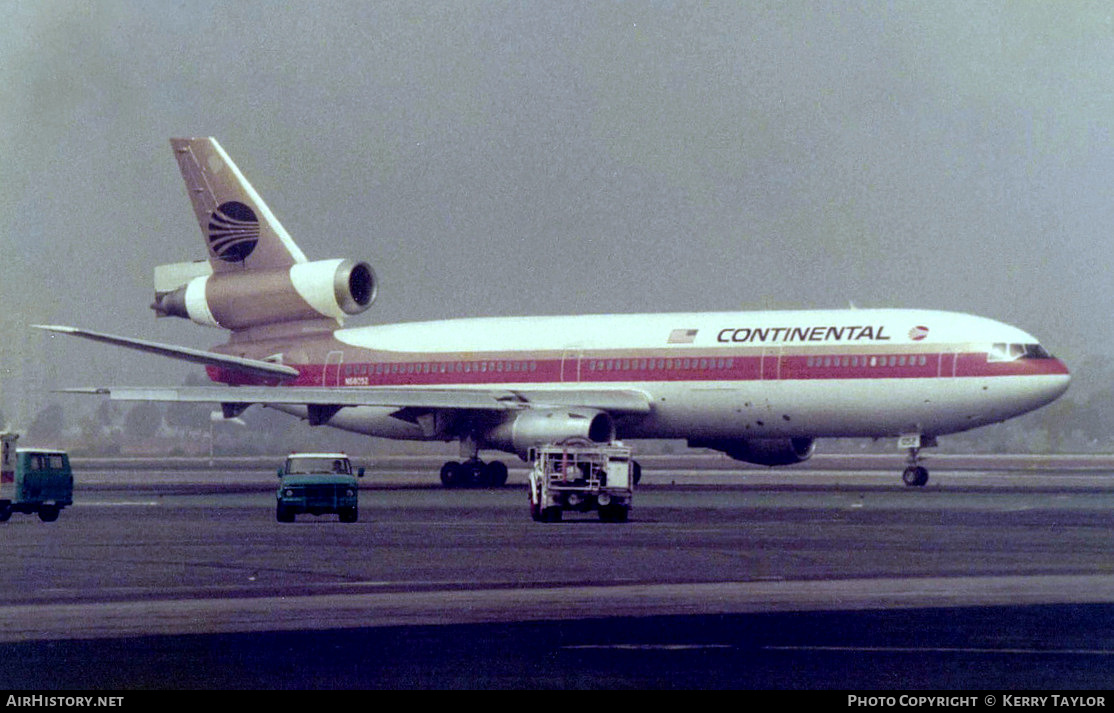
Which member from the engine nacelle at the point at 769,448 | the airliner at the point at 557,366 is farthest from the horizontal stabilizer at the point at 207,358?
the engine nacelle at the point at 769,448

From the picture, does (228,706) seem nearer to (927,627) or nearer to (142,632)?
(142,632)

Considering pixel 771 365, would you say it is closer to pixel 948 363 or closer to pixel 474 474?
pixel 948 363

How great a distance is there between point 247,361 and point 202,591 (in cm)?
4385

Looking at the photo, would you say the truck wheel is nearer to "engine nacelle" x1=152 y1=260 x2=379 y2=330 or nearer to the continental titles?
the continental titles

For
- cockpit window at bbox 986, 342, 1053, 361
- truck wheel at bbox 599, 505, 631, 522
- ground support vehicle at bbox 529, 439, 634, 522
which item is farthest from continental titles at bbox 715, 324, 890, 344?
truck wheel at bbox 599, 505, 631, 522

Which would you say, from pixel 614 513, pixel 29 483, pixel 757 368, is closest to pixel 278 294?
pixel 757 368

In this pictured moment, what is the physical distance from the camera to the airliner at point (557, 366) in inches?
2196

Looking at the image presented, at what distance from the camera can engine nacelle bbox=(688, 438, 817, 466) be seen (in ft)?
205

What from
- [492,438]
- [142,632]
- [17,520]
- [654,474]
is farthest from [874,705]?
[654,474]

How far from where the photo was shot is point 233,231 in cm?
6988

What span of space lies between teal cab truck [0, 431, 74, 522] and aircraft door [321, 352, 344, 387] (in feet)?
86.3

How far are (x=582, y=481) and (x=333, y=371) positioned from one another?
1078 inches

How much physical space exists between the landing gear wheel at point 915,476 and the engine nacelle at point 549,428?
943 centimetres

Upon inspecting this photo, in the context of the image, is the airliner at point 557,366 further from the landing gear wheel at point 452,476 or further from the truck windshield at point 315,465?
the truck windshield at point 315,465
